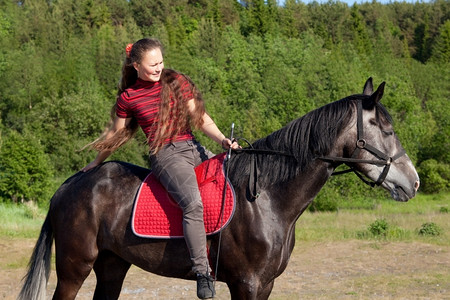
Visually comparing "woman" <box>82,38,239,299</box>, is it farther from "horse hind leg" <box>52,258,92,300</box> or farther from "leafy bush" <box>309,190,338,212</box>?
"leafy bush" <box>309,190,338,212</box>

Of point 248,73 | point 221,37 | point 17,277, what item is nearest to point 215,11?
point 221,37

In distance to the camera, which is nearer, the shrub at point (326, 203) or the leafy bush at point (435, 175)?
the shrub at point (326, 203)

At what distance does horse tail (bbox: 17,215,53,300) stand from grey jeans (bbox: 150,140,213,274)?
1343 mm

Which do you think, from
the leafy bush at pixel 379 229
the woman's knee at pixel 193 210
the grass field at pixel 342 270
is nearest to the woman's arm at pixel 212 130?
the woman's knee at pixel 193 210

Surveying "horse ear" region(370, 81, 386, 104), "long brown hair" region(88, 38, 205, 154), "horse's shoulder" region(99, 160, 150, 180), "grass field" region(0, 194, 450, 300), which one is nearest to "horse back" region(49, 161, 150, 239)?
"horse's shoulder" region(99, 160, 150, 180)

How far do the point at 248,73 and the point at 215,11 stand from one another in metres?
42.9

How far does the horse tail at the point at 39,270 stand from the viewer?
5.24 meters

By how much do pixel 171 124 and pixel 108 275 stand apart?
1.62 meters

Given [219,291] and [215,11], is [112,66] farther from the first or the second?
[219,291]

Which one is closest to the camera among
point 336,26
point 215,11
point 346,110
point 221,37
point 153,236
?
point 346,110

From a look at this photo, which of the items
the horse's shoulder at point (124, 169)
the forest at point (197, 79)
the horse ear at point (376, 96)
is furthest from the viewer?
the forest at point (197, 79)

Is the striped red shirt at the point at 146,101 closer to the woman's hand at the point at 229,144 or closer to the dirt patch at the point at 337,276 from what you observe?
the woman's hand at the point at 229,144

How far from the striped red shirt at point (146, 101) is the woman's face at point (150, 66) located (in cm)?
11

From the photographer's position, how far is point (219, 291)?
956 cm
